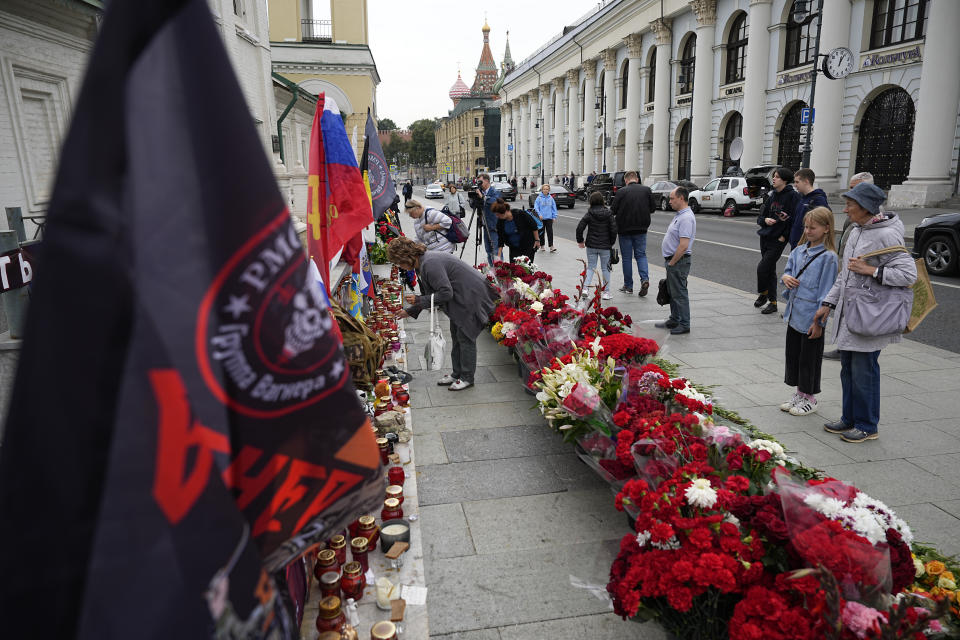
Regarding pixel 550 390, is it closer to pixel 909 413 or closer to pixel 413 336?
pixel 909 413

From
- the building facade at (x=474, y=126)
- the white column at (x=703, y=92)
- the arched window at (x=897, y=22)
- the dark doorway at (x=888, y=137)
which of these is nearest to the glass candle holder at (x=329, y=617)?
the dark doorway at (x=888, y=137)

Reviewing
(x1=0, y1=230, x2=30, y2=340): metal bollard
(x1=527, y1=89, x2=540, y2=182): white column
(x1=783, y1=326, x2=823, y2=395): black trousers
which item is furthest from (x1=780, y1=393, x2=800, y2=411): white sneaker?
(x1=527, y1=89, x2=540, y2=182): white column

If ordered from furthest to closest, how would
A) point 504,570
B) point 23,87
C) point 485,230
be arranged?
point 485,230 < point 23,87 < point 504,570

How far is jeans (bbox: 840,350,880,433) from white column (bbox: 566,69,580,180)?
5295cm

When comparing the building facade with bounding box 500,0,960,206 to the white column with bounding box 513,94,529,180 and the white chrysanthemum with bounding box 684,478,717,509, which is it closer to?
the white column with bounding box 513,94,529,180

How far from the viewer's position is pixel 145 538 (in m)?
0.92

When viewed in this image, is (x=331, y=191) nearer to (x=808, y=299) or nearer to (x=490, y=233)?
(x=808, y=299)

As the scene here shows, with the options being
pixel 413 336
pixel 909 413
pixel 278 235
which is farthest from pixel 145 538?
pixel 413 336

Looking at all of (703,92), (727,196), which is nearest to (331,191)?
(727,196)

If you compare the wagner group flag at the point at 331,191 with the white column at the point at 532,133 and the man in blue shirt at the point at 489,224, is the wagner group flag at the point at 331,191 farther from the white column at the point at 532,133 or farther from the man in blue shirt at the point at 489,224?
the white column at the point at 532,133

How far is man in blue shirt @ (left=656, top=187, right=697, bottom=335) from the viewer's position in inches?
303

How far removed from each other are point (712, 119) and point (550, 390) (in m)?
34.6

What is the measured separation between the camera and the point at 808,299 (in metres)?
5.09

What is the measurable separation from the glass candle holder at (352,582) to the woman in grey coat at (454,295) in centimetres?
309
